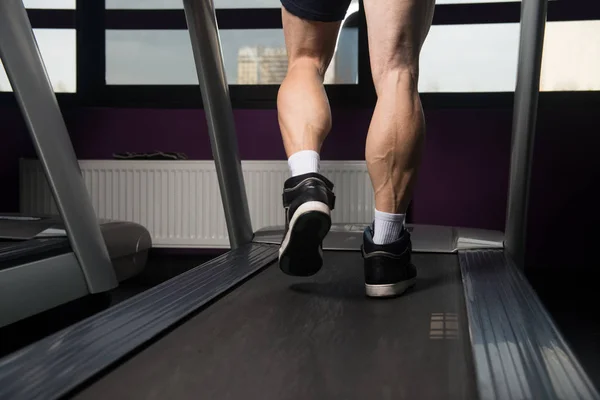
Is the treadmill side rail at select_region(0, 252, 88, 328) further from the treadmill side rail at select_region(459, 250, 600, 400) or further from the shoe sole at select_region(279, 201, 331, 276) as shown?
the treadmill side rail at select_region(459, 250, 600, 400)

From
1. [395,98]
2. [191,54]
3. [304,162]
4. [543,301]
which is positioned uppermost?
[191,54]

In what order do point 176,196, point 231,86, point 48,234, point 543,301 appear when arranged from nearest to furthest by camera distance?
point 48,234 < point 543,301 < point 176,196 < point 231,86

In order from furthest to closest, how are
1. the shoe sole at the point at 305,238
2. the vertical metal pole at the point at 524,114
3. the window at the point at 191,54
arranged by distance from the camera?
the window at the point at 191,54, the vertical metal pole at the point at 524,114, the shoe sole at the point at 305,238

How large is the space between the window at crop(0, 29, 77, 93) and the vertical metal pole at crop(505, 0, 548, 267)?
2825mm

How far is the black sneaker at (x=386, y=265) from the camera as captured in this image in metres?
1.11

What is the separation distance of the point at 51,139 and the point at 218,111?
0.62 meters

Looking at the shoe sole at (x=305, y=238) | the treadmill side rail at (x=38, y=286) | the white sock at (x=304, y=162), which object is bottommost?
the treadmill side rail at (x=38, y=286)

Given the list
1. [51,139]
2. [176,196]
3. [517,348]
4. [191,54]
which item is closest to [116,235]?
[51,139]

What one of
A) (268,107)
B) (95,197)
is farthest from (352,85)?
(95,197)

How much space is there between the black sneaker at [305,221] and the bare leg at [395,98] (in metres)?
0.11

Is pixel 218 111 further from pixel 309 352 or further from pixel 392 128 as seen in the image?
pixel 309 352

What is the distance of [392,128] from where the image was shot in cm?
107

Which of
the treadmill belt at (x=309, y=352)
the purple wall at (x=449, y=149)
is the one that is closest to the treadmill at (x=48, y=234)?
the treadmill belt at (x=309, y=352)

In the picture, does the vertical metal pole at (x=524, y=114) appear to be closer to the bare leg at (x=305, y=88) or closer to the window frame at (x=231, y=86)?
the bare leg at (x=305, y=88)
